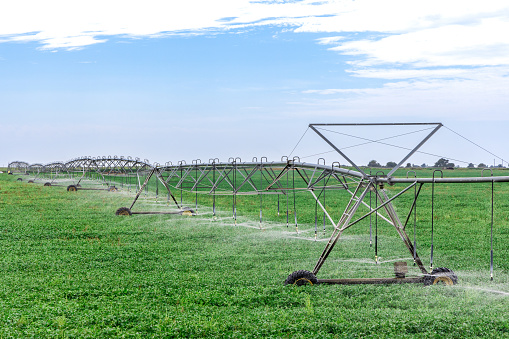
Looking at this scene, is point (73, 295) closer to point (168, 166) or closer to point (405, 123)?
point (405, 123)

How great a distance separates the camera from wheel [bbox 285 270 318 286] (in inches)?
467

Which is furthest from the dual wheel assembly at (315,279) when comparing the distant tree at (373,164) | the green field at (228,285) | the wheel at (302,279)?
the distant tree at (373,164)

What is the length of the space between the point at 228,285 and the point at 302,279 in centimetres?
186

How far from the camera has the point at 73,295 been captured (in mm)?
11492

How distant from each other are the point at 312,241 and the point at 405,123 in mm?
7472

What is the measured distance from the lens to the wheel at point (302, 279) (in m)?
11.9

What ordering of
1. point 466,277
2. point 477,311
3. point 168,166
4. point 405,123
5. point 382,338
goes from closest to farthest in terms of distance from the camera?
point 382,338 → point 477,311 → point 405,123 → point 466,277 → point 168,166

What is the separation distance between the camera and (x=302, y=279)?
11.9m

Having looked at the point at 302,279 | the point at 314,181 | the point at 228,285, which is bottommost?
the point at 228,285

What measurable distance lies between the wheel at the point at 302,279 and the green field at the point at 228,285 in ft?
0.76

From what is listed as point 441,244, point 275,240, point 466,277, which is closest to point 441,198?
point 441,244

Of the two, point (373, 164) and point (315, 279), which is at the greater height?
point (373, 164)

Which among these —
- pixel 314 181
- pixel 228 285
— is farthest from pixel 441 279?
pixel 314 181

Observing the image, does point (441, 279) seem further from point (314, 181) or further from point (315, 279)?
point (314, 181)
